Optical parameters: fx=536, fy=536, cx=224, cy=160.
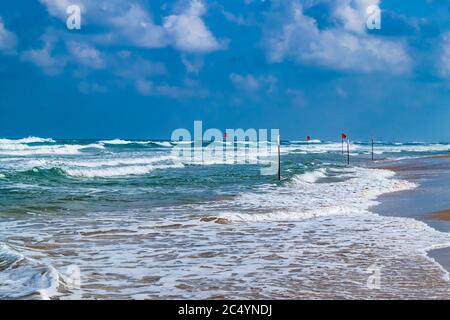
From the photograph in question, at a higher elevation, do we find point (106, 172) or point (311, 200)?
point (106, 172)

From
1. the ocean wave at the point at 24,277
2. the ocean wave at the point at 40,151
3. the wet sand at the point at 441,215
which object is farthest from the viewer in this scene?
the ocean wave at the point at 40,151

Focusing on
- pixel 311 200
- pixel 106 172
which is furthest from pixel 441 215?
pixel 106 172

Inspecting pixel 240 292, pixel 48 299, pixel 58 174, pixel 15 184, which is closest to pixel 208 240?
pixel 240 292

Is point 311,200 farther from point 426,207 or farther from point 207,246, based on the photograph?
point 207,246

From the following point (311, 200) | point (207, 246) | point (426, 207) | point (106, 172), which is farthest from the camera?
point (106, 172)

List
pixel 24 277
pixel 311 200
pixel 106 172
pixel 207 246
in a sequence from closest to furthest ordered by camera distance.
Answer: pixel 24 277 < pixel 207 246 < pixel 311 200 < pixel 106 172

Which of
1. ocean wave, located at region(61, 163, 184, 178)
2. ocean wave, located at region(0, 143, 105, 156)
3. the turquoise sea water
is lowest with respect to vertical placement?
the turquoise sea water

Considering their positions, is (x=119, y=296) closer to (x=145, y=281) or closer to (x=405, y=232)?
(x=145, y=281)

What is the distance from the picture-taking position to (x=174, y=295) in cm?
626

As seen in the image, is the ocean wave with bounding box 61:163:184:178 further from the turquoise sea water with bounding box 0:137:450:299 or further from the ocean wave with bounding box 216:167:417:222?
the ocean wave with bounding box 216:167:417:222

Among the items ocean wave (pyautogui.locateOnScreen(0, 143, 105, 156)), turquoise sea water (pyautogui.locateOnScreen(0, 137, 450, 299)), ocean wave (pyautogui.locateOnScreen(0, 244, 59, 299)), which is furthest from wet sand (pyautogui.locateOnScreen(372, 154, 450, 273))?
ocean wave (pyautogui.locateOnScreen(0, 143, 105, 156))

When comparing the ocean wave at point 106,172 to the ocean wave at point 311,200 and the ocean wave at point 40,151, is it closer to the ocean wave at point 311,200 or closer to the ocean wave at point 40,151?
the ocean wave at point 311,200

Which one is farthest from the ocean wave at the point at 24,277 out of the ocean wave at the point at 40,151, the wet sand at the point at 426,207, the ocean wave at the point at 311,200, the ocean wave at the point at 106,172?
the ocean wave at the point at 40,151

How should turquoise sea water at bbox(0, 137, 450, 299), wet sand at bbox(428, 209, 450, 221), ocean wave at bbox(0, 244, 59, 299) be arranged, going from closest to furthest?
ocean wave at bbox(0, 244, 59, 299) < turquoise sea water at bbox(0, 137, 450, 299) < wet sand at bbox(428, 209, 450, 221)
